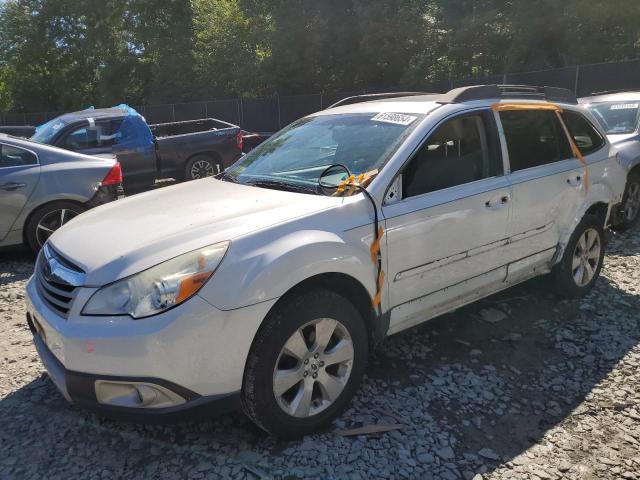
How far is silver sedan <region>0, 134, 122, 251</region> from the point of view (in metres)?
5.75

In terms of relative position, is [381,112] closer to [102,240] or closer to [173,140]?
[102,240]

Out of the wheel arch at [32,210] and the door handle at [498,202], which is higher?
the door handle at [498,202]

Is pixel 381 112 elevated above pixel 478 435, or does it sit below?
above

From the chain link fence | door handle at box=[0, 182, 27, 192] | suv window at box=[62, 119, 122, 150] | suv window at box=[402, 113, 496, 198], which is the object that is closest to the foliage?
the chain link fence

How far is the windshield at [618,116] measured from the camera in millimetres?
7145

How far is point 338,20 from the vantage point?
24.4 metres

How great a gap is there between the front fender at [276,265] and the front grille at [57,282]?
709mm

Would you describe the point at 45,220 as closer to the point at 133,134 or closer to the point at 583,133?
the point at 133,134

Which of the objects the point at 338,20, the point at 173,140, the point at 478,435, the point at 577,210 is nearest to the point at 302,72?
the point at 338,20

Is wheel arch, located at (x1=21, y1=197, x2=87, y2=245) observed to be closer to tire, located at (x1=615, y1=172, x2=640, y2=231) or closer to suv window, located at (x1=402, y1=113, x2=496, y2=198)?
suv window, located at (x1=402, y1=113, x2=496, y2=198)

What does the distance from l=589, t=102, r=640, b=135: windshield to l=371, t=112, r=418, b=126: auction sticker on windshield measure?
4.81 metres

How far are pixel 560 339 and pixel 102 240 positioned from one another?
3157 mm

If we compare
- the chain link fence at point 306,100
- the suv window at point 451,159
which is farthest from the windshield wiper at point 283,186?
the chain link fence at point 306,100

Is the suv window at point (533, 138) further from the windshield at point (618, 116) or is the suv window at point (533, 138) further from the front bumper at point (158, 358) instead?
the windshield at point (618, 116)
